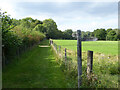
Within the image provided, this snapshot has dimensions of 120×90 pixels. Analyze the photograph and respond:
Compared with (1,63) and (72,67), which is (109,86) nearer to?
(72,67)

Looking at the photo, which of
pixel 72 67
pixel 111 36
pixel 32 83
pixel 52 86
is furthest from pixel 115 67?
pixel 111 36

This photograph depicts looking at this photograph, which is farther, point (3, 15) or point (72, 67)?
point (3, 15)

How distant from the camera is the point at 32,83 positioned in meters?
5.25

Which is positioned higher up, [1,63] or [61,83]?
[1,63]

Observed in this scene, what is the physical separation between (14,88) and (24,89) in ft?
1.44

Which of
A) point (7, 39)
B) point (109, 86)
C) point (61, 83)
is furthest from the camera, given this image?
point (7, 39)

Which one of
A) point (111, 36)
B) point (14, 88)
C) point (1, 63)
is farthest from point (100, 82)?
point (111, 36)

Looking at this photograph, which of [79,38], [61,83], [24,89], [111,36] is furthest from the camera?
[111,36]

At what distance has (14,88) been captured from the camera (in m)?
4.75

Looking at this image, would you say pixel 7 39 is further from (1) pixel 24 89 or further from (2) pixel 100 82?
(2) pixel 100 82

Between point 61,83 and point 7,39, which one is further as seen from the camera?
point 7,39

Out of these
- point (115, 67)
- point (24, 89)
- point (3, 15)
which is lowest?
point (24, 89)

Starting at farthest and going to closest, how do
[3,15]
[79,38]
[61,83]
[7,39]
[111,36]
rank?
[111,36], [7,39], [3,15], [61,83], [79,38]

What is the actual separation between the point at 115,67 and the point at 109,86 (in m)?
3.14
